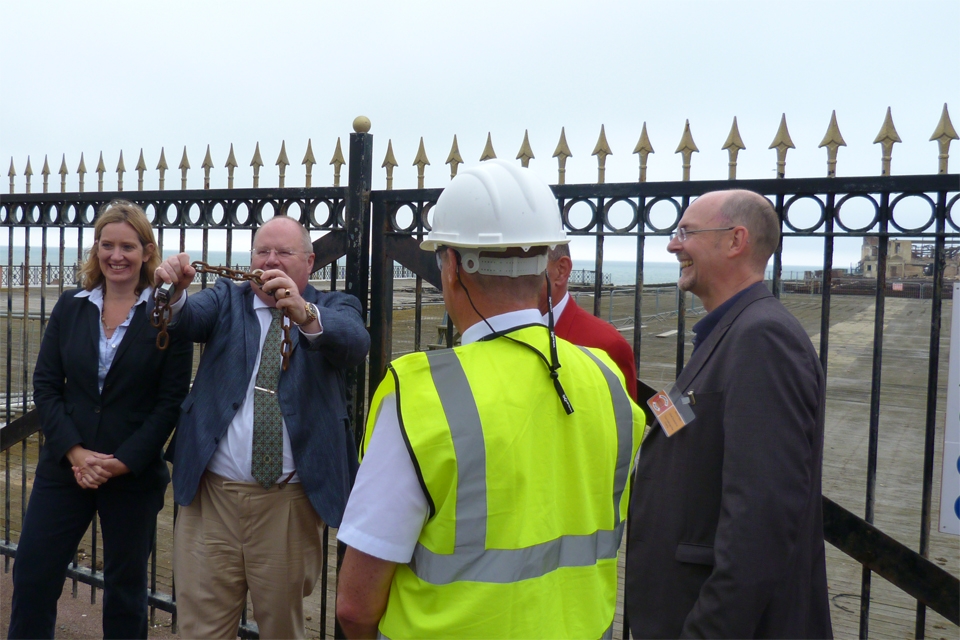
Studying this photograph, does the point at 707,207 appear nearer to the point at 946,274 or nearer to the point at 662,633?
the point at 946,274

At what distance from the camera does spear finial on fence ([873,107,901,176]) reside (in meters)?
2.70

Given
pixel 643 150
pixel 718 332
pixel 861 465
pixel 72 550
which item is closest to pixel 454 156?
pixel 643 150

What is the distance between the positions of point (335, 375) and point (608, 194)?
137cm

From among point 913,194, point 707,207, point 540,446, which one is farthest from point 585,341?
point 913,194

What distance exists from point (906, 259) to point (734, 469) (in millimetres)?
1408

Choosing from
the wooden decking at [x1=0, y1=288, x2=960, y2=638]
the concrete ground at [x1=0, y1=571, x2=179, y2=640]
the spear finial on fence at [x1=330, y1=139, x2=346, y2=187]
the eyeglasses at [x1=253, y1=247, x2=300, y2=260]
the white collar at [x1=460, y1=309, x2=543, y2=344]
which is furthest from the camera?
the wooden decking at [x1=0, y1=288, x2=960, y2=638]

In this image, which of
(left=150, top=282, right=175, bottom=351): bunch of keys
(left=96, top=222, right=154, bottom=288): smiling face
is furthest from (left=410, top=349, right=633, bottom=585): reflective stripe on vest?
(left=96, top=222, right=154, bottom=288): smiling face

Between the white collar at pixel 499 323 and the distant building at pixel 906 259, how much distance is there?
165 cm

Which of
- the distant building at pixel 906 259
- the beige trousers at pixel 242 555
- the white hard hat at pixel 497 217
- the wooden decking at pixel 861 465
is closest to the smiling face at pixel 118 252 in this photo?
the beige trousers at pixel 242 555

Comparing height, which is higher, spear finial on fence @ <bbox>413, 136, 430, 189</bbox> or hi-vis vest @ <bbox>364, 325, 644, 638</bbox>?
spear finial on fence @ <bbox>413, 136, 430, 189</bbox>

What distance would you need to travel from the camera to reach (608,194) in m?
3.11

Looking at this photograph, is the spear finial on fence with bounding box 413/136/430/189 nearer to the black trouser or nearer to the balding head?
the balding head

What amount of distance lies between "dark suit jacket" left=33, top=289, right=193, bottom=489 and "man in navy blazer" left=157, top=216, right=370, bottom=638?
1.11ft

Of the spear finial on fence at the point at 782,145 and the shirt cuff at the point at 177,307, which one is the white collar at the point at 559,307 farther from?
the shirt cuff at the point at 177,307
